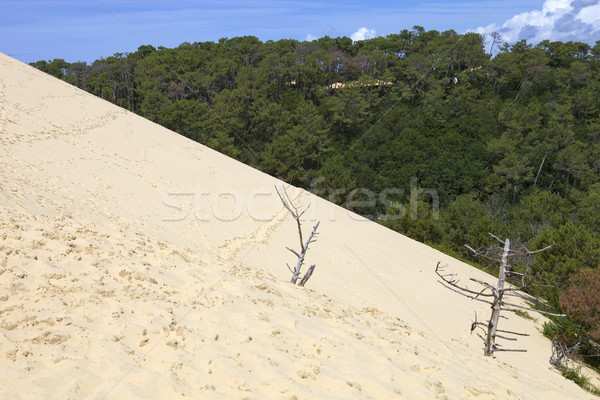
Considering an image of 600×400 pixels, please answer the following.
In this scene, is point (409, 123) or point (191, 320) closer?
point (191, 320)

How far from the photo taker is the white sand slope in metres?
3.66

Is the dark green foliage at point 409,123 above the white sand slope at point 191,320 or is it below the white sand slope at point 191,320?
above

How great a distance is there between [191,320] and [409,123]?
40.6 meters

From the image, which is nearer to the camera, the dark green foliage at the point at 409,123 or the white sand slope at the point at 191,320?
the white sand slope at the point at 191,320

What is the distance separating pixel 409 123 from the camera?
4231 cm

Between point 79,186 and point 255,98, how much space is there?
32736mm

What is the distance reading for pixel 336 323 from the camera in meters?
5.59

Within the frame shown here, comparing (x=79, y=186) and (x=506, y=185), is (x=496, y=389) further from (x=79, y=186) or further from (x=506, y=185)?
(x=506, y=185)

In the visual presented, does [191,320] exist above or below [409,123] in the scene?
below

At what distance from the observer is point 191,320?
15.3 ft

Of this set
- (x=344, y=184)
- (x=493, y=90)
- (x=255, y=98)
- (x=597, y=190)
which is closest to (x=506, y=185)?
(x=597, y=190)

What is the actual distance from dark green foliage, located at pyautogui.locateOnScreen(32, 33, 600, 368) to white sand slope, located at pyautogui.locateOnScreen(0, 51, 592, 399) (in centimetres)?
940

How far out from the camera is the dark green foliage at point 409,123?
85.1ft

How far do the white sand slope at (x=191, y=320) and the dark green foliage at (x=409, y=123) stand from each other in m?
9.40
